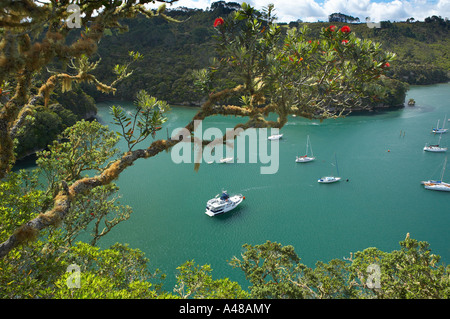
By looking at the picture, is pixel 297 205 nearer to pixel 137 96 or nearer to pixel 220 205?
pixel 220 205

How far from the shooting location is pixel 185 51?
220ft

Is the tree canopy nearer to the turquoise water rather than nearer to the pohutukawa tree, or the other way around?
the pohutukawa tree

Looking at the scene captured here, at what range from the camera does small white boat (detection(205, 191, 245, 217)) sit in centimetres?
1991

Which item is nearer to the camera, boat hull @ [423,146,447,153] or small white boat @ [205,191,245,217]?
small white boat @ [205,191,245,217]

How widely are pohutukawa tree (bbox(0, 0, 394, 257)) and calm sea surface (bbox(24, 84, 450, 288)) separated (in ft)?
39.2

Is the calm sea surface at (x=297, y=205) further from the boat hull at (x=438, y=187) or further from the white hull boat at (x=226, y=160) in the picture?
the white hull boat at (x=226, y=160)

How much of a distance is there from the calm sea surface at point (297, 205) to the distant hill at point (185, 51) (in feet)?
73.1

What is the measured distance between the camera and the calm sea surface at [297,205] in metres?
16.8

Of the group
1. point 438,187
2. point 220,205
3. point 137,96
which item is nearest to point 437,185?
point 438,187

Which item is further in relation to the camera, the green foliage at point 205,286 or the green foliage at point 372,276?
the green foliage at point 372,276

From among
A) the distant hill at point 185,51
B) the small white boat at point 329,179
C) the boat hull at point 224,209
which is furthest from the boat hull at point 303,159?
the distant hill at point 185,51

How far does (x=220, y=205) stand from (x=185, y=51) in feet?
183

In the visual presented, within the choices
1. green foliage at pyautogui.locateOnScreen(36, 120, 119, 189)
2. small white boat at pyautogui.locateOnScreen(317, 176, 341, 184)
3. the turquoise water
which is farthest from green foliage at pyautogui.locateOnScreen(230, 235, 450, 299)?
small white boat at pyautogui.locateOnScreen(317, 176, 341, 184)
